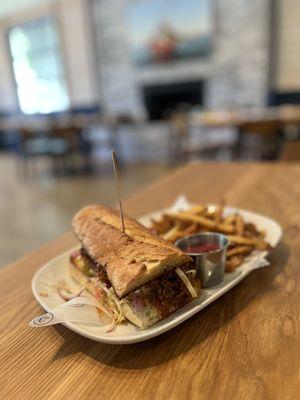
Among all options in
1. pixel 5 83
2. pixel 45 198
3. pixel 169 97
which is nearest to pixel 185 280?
→ pixel 45 198

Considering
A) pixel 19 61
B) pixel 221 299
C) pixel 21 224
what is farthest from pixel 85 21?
pixel 221 299

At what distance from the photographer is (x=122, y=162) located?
6.58m

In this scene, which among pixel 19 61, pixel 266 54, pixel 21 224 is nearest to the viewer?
pixel 21 224

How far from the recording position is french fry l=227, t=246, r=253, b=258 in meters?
0.85

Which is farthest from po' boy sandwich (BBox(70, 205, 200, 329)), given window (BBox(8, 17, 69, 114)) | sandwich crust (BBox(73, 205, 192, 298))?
window (BBox(8, 17, 69, 114))

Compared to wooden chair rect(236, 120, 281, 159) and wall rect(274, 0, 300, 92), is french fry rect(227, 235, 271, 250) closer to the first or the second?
wooden chair rect(236, 120, 281, 159)

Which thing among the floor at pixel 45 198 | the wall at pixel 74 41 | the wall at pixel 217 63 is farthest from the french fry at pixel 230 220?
Result: the wall at pixel 74 41

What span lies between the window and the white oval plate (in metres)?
7.35

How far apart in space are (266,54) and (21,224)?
4.45 m

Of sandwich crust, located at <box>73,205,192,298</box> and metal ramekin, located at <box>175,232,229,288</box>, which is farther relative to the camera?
metal ramekin, located at <box>175,232,229,288</box>

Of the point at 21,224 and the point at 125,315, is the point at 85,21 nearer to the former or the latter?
the point at 21,224

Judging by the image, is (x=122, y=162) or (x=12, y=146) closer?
(x=122, y=162)

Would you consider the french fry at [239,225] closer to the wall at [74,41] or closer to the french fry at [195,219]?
the french fry at [195,219]

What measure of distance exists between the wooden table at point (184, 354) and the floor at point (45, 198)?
2168 mm
